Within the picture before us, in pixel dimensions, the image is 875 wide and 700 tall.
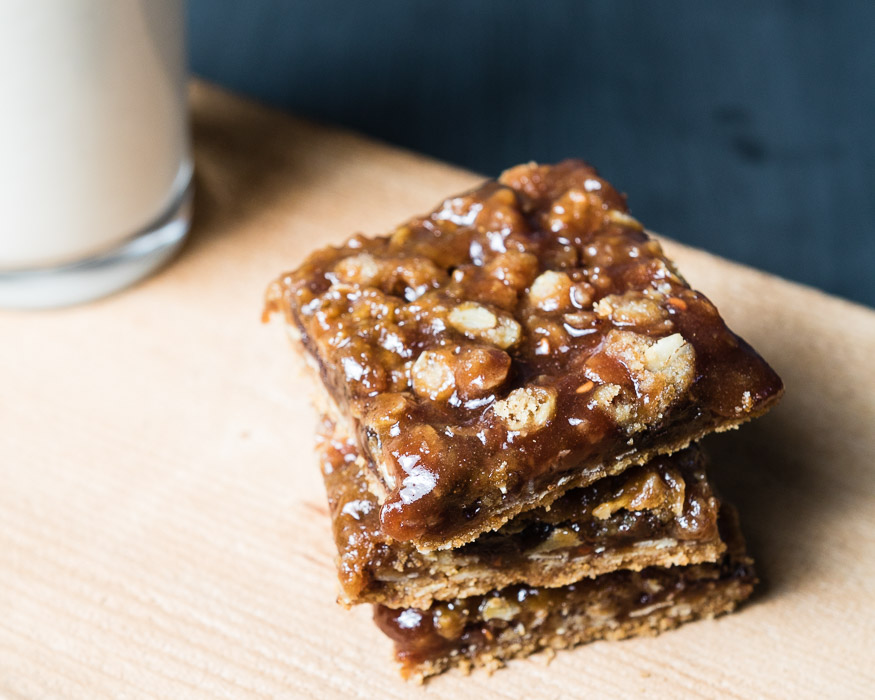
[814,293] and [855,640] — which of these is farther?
[814,293]

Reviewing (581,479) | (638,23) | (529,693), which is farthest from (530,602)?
(638,23)

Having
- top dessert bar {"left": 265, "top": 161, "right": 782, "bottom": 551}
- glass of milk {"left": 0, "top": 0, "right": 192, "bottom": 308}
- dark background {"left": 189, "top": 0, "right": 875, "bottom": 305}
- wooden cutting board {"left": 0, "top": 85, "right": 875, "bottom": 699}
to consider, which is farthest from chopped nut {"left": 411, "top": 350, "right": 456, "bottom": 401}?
dark background {"left": 189, "top": 0, "right": 875, "bottom": 305}

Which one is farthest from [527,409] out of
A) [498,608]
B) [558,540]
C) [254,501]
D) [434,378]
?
[254,501]

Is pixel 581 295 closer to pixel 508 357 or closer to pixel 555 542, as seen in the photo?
pixel 508 357

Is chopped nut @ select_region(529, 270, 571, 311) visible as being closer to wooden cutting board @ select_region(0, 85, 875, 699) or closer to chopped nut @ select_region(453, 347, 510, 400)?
chopped nut @ select_region(453, 347, 510, 400)

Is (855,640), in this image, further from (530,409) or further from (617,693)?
(530,409)

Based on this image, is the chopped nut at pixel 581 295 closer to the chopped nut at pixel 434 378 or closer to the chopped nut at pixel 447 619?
the chopped nut at pixel 434 378
